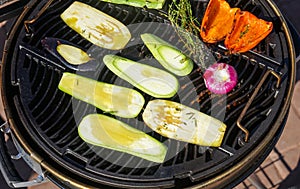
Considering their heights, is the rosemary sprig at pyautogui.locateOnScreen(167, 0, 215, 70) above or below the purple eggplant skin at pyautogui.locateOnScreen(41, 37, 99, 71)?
above

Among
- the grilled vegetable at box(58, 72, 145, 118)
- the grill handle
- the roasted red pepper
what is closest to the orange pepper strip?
the roasted red pepper

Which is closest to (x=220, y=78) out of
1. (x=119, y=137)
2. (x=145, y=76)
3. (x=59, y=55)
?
(x=145, y=76)

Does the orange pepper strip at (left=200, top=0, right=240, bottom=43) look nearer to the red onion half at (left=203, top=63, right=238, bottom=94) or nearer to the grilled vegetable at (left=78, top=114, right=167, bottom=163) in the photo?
the red onion half at (left=203, top=63, right=238, bottom=94)

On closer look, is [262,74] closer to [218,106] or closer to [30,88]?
[218,106]

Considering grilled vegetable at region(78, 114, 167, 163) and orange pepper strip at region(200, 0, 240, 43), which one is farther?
orange pepper strip at region(200, 0, 240, 43)

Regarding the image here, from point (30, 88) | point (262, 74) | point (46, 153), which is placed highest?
point (262, 74)

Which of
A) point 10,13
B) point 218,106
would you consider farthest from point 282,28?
point 10,13
